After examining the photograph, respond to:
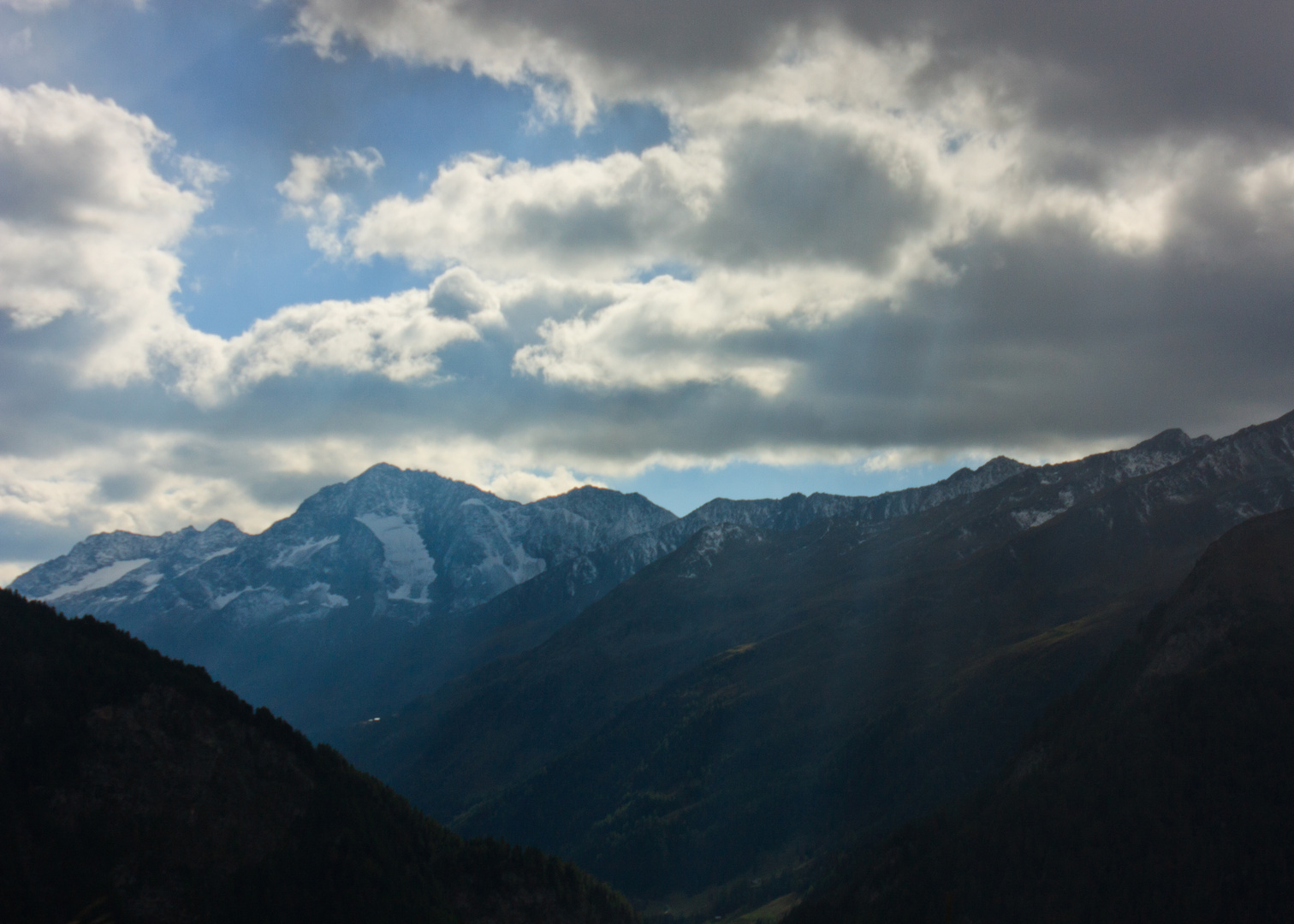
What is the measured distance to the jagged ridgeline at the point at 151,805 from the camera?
15700cm

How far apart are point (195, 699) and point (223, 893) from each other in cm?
3723

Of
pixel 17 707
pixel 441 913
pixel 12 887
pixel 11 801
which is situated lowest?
pixel 441 913

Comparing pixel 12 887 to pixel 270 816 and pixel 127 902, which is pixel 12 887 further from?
pixel 270 816

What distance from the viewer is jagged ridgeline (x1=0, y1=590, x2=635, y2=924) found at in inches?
6181

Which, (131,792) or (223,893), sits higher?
(131,792)

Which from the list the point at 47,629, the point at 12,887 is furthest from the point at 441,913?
the point at 47,629

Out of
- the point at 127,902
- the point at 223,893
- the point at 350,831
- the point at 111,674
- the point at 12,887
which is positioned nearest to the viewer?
the point at 12,887

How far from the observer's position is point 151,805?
168 m

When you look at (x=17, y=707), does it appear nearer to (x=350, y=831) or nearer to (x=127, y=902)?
(x=127, y=902)

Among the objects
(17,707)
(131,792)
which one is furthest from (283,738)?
(17,707)

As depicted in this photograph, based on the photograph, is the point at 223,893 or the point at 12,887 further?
the point at 223,893

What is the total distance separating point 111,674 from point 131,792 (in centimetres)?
2603

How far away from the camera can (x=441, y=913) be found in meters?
199

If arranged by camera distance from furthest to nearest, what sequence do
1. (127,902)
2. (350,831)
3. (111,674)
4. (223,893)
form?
(350,831) < (111,674) < (223,893) < (127,902)
